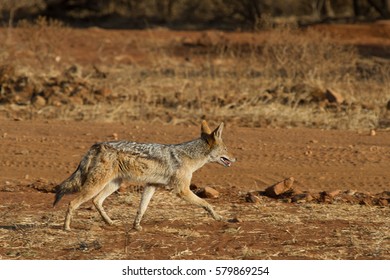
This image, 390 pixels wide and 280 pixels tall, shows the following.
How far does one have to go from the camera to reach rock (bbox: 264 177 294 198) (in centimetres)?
1100

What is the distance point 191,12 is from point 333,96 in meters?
22.0

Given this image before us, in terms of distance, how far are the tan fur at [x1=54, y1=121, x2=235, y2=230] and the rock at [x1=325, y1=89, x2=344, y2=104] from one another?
8.00 metres

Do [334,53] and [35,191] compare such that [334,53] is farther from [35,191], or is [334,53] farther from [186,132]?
[35,191]

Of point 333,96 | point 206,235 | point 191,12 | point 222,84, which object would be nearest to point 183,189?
point 206,235

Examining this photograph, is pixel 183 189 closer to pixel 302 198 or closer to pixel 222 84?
pixel 302 198

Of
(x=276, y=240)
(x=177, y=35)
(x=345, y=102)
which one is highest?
(x=276, y=240)

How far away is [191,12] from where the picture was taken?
38.7m

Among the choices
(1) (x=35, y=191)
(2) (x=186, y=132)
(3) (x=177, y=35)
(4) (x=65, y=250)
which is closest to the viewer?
(4) (x=65, y=250)

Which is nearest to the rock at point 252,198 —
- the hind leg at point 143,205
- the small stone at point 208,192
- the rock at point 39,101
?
the small stone at point 208,192

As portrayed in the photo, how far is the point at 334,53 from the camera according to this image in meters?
21.0

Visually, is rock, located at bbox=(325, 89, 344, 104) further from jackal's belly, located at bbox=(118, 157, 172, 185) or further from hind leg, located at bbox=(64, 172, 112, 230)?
hind leg, located at bbox=(64, 172, 112, 230)

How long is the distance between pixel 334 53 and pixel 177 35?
1113 centimetres

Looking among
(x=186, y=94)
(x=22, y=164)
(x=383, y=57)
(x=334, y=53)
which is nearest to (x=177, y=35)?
(x=383, y=57)

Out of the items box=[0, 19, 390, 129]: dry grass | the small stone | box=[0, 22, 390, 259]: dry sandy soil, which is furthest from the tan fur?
box=[0, 19, 390, 129]: dry grass
